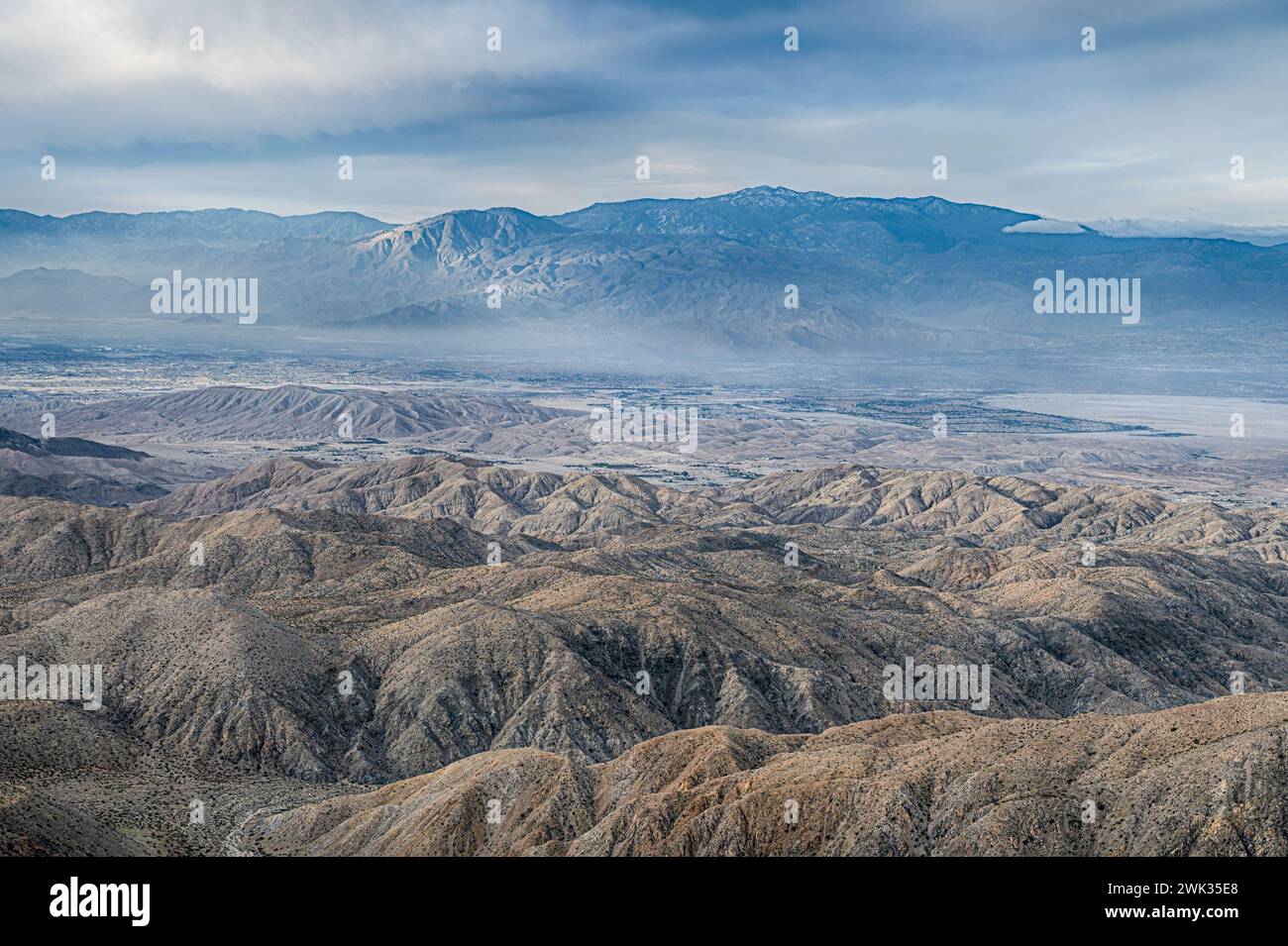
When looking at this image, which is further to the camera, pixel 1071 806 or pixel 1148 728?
pixel 1148 728

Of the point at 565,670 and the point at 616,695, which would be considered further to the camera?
the point at 616,695

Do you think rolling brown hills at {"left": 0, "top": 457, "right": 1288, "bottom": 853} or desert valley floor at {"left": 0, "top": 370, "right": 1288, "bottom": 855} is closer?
desert valley floor at {"left": 0, "top": 370, "right": 1288, "bottom": 855}

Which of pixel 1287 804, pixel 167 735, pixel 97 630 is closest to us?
pixel 1287 804

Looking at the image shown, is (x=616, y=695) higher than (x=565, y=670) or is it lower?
lower

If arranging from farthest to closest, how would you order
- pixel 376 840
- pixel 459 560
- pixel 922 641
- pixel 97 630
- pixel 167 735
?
pixel 459 560, pixel 922 641, pixel 97 630, pixel 167 735, pixel 376 840

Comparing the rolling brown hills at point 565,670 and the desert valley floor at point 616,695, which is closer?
the desert valley floor at point 616,695
